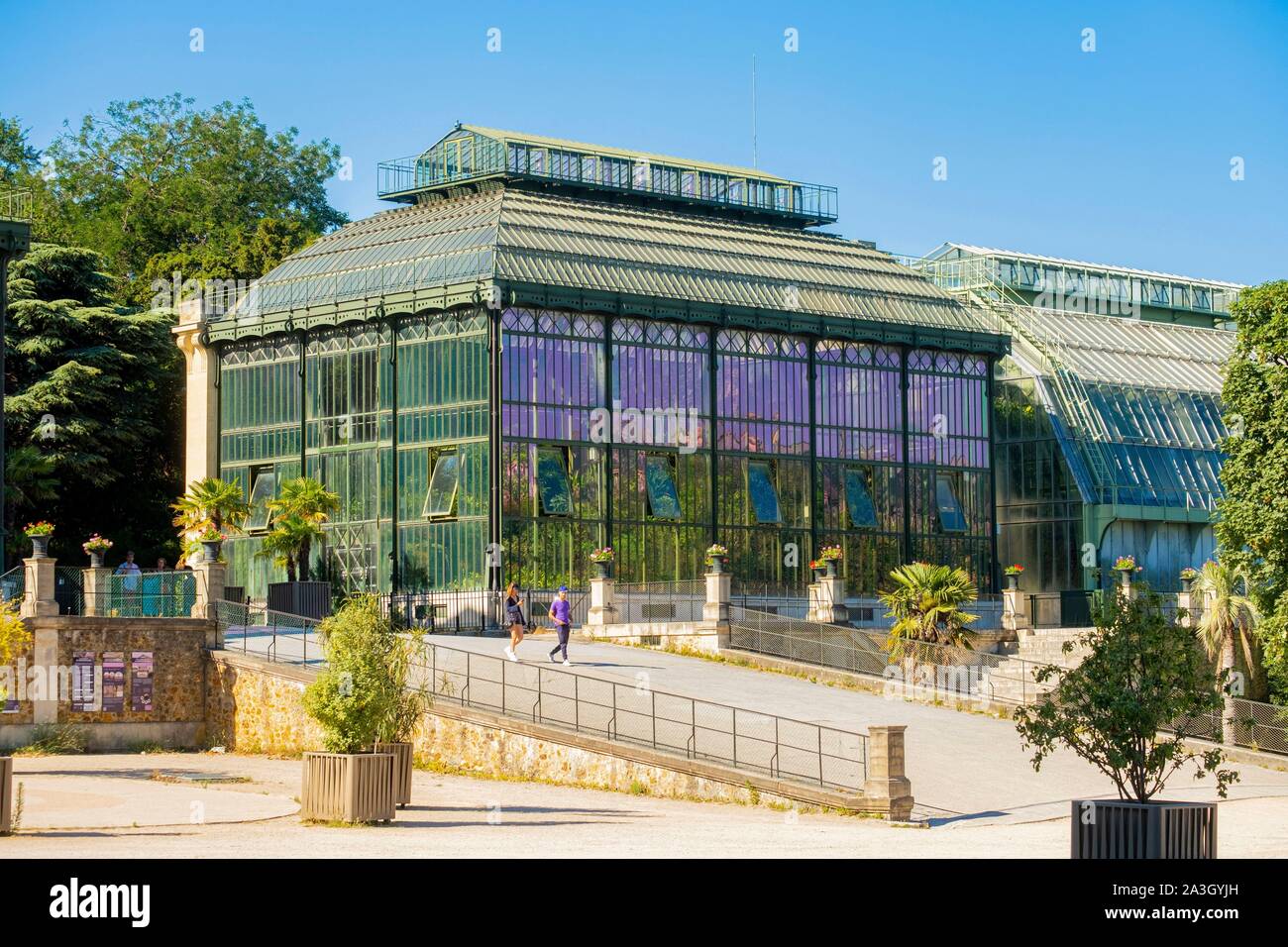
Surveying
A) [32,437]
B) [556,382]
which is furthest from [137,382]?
[556,382]

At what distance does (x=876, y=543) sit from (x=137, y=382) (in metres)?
24.1

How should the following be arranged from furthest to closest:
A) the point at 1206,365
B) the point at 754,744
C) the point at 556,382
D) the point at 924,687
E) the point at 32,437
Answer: the point at 1206,365 < the point at 32,437 < the point at 556,382 < the point at 924,687 < the point at 754,744

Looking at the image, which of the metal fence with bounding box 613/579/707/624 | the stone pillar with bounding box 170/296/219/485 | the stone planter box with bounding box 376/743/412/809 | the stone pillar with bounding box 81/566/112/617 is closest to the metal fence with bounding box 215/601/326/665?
the stone pillar with bounding box 81/566/112/617

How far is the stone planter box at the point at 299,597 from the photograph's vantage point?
5334 centimetres

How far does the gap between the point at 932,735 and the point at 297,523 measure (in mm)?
23314

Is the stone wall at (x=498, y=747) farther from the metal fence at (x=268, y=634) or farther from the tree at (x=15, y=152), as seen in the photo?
the tree at (x=15, y=152)

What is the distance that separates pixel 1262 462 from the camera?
46.5 metres

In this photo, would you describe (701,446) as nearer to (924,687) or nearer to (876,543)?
(876,543)

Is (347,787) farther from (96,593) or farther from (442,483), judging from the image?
(442,483)

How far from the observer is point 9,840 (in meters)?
23.5

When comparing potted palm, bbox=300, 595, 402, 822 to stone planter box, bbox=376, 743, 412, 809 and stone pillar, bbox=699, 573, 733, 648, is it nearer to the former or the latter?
stone planter box, bbox=376, 743, 412, 809

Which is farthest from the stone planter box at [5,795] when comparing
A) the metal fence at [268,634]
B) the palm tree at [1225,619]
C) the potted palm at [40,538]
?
the palm tree at [1225,619]

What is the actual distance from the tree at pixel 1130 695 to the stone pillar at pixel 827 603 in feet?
99.9

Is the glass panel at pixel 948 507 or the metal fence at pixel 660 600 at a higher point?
the glass panel at pixel 948 507
